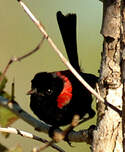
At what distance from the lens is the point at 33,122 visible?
2602 mm

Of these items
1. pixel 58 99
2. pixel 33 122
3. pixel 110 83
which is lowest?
pixel 58 99

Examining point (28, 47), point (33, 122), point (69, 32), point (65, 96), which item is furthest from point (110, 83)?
point (28, 47)

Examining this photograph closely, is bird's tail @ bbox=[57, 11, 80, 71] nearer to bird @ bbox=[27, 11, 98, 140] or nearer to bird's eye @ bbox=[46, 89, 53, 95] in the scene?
bird @ bbox=[27, 11, 98, 140]

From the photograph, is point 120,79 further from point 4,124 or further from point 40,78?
point 40,78

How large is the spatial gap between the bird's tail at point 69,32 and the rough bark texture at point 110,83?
161 centimetres

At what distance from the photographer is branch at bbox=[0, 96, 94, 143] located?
2.46m

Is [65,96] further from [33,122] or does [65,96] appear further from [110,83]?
[110,83]

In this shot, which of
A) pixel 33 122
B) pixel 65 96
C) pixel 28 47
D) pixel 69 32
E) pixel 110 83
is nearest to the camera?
pixel 110 83

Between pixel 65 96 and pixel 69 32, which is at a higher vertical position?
pixel 69 32

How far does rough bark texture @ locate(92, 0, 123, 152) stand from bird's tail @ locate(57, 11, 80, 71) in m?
1.61

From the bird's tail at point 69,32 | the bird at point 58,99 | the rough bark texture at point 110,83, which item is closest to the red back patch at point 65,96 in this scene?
the bird at point 58,99

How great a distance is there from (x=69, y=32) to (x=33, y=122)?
184cm

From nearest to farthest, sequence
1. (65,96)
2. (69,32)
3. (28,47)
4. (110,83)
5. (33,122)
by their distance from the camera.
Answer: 1. (110,83)
2. (33,122)
3. (65,96)
4. (69,32)
5. (28,47)

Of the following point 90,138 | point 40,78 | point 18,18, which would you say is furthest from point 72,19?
point 18,18
